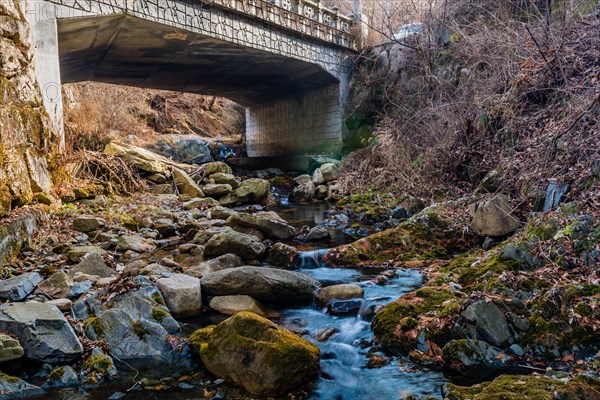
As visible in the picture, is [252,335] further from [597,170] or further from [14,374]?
[597,170]

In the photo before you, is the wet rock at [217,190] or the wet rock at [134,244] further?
the wet rock at [217,190]

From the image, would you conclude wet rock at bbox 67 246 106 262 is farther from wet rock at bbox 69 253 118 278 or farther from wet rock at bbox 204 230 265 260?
wet rock at bbox 204 230 265 260

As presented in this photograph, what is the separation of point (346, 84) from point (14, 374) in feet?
41.2

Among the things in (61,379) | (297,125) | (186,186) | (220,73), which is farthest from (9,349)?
(297,125)

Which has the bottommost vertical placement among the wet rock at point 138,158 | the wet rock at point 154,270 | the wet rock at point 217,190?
the wet rock at point 154,270

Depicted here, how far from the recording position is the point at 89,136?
10.3 m

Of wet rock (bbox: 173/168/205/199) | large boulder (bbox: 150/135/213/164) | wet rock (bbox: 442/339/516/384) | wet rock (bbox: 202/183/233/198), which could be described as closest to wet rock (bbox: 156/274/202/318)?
wet rock (bbox: 442/339/516/384)

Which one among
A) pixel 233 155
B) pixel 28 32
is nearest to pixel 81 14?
pixel 28 32

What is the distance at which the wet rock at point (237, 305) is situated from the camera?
4.15 meters

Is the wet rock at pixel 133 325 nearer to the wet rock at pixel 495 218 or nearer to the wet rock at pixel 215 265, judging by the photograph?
the wet rock at pixel 215 265

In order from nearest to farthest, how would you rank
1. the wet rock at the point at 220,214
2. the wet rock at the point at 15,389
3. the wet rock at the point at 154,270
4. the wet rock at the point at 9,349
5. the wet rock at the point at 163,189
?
1. the wet rock at the point at 15,389
2. the wet rock at the point at 9,349
3. the wet rock at the point at 154,270
4. the wet rock at the point at 220,214
5. the wet rock at the point at 163,189

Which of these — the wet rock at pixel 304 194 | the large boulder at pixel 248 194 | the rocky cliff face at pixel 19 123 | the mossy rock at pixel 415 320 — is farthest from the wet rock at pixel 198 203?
the mossy rock at pixel 415 320

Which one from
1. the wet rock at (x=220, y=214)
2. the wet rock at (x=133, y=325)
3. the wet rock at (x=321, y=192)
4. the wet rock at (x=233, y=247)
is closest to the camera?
the wet rock at (x=133, y=325)

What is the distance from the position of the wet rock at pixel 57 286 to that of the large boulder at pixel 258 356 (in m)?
1.63
